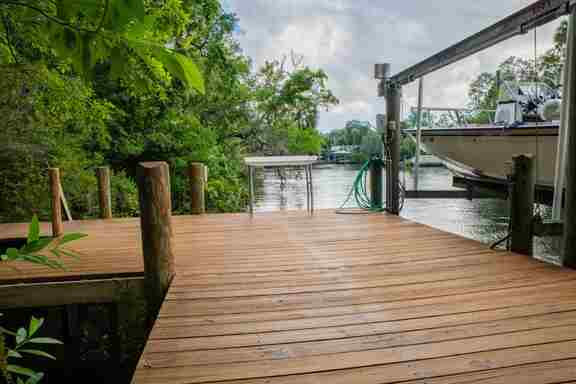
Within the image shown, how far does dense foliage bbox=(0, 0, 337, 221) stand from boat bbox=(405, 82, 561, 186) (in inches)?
143

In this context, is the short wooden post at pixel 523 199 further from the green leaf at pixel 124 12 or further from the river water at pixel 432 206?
the river water at pixel 432 206

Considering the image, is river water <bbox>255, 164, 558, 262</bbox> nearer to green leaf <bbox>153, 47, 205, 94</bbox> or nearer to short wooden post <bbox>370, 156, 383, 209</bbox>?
short wooden post <bbox>370, 156, 383, 209</bbox>

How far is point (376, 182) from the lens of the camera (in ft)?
15.9

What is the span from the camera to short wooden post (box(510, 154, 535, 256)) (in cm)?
244

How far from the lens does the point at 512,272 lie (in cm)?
222

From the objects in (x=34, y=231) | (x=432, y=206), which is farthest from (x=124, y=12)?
(x=432, y=206)

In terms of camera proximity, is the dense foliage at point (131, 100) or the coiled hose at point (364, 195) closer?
the dense foliage at point (131, 100)

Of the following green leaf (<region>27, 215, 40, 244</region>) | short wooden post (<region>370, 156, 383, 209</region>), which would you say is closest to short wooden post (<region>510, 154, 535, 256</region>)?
short wooden post (<region>370, 156, 383, 209</region>)

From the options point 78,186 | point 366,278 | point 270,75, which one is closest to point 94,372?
point 366,278

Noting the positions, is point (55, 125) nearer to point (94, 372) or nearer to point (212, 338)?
point (94, 372)

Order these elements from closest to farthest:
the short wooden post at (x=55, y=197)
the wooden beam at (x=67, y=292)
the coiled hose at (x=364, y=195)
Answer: the wooden beam at (x=67, y=292)
the short wooden post at (x=55, y=197)
the coiled hose at (x=364, y=195)

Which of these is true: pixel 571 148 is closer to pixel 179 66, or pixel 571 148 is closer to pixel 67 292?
pixel 179 66

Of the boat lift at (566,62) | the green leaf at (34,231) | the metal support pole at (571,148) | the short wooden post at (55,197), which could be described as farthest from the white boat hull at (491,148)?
the short wooden post at (55,197)

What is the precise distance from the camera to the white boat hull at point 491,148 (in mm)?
4371
